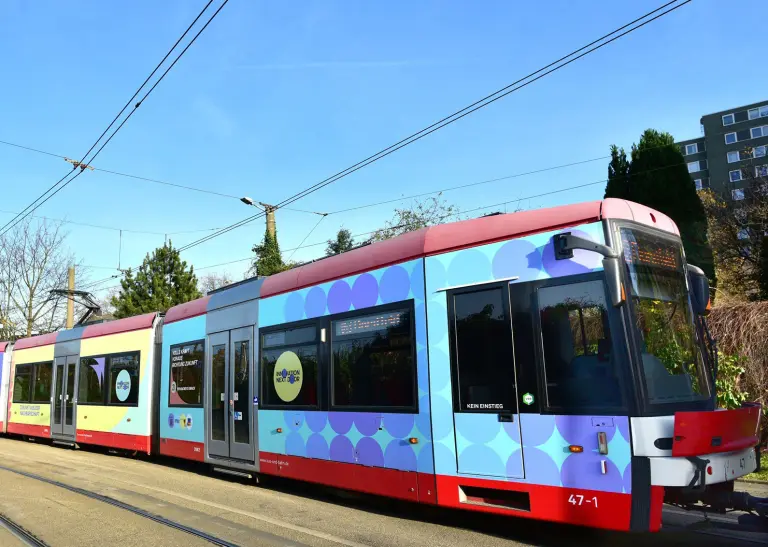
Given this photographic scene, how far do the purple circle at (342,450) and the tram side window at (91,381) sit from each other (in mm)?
9506

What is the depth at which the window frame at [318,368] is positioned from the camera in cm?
815

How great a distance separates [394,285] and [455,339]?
1156mm

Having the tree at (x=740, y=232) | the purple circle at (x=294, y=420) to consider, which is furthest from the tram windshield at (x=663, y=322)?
the tree at (x=740, y=232)

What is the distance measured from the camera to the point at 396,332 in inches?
281

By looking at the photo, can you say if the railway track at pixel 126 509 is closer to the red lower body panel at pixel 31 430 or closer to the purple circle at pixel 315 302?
the purple circle at pixel 315 302

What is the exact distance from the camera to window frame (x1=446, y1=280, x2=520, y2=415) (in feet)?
19.4

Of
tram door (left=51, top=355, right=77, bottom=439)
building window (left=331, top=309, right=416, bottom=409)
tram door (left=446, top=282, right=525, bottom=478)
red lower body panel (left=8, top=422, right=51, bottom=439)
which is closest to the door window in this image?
tram door (left=446, top=282, right=525, bottom=478)

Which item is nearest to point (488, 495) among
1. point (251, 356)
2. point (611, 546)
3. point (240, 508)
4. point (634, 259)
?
point (611, 546)

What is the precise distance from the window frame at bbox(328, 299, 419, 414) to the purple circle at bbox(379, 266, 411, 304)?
0.24ft

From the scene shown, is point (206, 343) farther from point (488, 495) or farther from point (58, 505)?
point (488, 495)

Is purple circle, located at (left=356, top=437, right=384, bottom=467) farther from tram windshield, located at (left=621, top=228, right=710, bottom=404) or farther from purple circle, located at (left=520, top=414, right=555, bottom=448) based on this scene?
tram windshield, located at (left=621, top=228, right=710, bottom=404)

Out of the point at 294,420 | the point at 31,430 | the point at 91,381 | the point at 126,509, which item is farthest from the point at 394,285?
the point at 31,430

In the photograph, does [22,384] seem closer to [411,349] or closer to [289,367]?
[289,367]

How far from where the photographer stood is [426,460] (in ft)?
21.5
